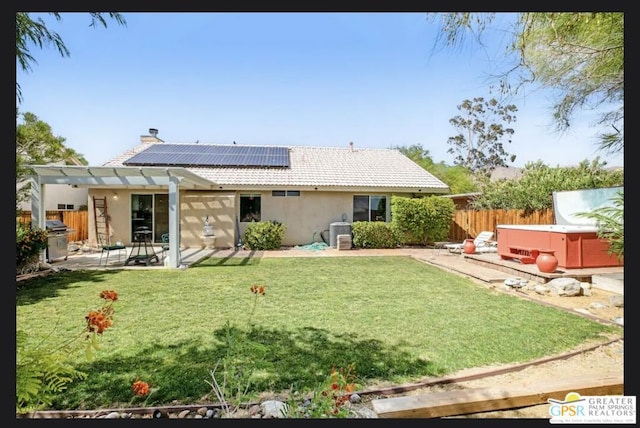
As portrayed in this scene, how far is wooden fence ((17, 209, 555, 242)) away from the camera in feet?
45.1

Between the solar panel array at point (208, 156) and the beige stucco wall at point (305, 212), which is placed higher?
the solar panel array at point (208, 156)

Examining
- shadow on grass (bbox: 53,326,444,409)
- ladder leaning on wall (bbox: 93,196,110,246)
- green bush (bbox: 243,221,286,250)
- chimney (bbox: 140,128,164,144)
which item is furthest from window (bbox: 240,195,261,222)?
shadow on grass (bbox: 53,326,444,409)

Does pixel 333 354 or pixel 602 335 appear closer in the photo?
pixel 333 354

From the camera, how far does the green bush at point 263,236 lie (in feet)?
44.8

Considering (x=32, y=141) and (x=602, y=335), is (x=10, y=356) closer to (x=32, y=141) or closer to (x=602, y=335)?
(x=602, y=335)

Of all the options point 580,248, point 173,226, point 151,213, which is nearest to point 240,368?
point 173,226

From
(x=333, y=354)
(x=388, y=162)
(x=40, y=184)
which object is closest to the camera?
A: (x=333, y=354)

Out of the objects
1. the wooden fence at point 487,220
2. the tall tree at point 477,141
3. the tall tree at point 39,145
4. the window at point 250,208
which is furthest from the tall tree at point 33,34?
the tall tree at point 477,141

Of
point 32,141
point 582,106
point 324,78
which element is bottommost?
point 582,106

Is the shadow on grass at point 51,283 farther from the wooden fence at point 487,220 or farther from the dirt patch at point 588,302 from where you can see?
the wooden fence at point 487,220

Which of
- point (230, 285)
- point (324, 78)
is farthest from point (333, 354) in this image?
point (324, 78)

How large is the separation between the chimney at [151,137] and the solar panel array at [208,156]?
5.65 feet

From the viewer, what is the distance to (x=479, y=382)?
326cm

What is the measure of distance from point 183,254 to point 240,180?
4344mm
